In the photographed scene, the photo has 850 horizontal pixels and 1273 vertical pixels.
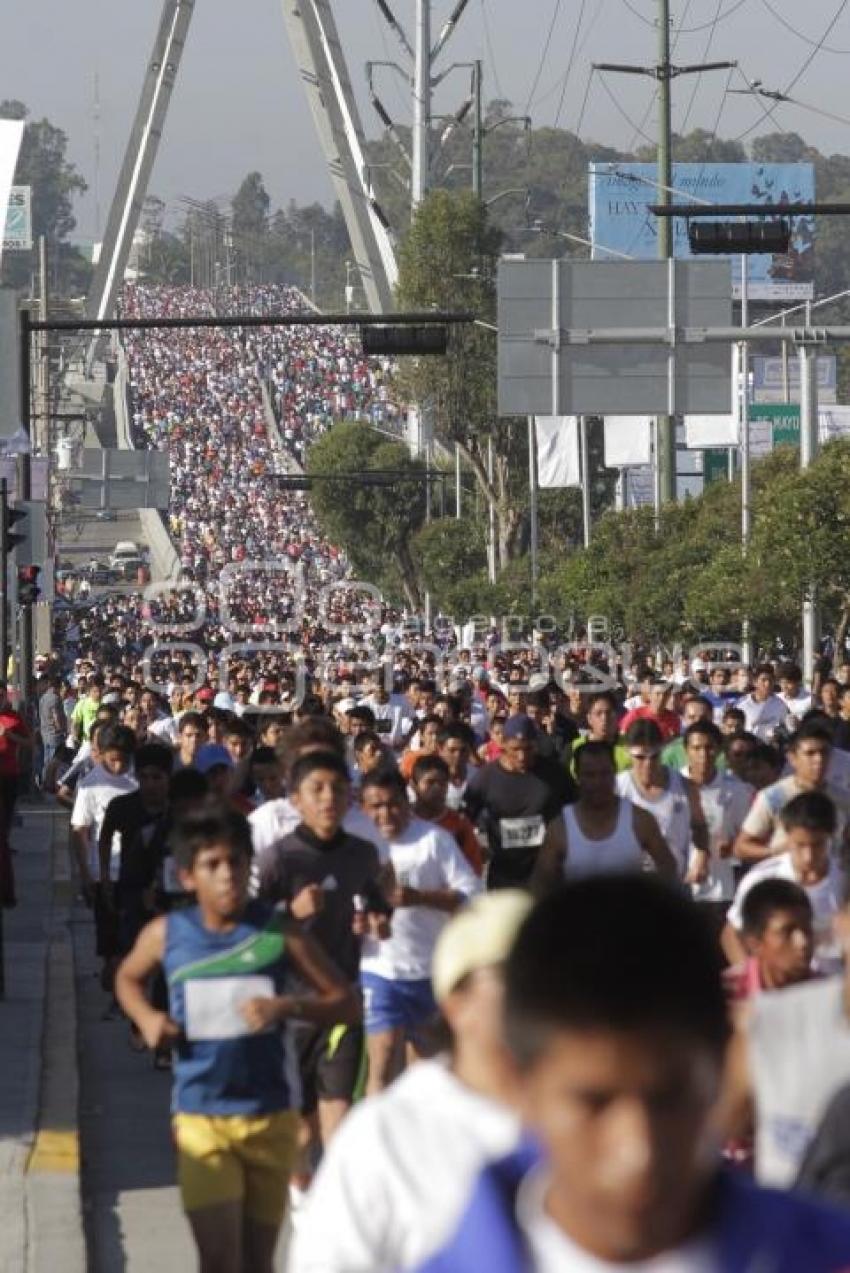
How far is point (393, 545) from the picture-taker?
97.8 m

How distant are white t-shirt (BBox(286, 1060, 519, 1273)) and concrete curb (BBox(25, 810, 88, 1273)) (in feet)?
16.4

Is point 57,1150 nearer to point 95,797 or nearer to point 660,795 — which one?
point 660,795

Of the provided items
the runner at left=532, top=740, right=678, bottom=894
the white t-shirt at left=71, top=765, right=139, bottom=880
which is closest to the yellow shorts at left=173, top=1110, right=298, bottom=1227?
the runner at left=532, top=740, right=678, bottom=894

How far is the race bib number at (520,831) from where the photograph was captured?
13.5 meters

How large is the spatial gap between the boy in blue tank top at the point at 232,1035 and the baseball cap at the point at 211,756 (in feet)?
25.3

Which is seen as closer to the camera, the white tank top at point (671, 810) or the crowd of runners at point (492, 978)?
the crowd of runners at point (492, 978)

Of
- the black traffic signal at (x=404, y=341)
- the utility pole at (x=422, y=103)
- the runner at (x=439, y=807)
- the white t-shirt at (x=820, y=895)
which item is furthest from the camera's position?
the utility pole at (x=422, y=103)

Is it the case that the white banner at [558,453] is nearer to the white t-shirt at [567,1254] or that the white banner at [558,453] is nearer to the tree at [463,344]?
the tree at [463,344]

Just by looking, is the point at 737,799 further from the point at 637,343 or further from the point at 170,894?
the point at 637,343

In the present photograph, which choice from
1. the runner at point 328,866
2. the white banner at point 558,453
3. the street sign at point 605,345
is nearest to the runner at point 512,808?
the runner at point 328,866

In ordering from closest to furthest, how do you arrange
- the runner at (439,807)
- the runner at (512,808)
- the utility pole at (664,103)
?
the runner at (439,807) < the runner at (512,808) < the utility pole at (664,103)

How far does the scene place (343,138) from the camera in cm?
10800

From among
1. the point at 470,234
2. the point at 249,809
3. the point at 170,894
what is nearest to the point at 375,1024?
the point at 170,894

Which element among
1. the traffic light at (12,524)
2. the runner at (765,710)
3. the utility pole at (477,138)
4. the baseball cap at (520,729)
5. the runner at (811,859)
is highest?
the utility pole at (477,138)
